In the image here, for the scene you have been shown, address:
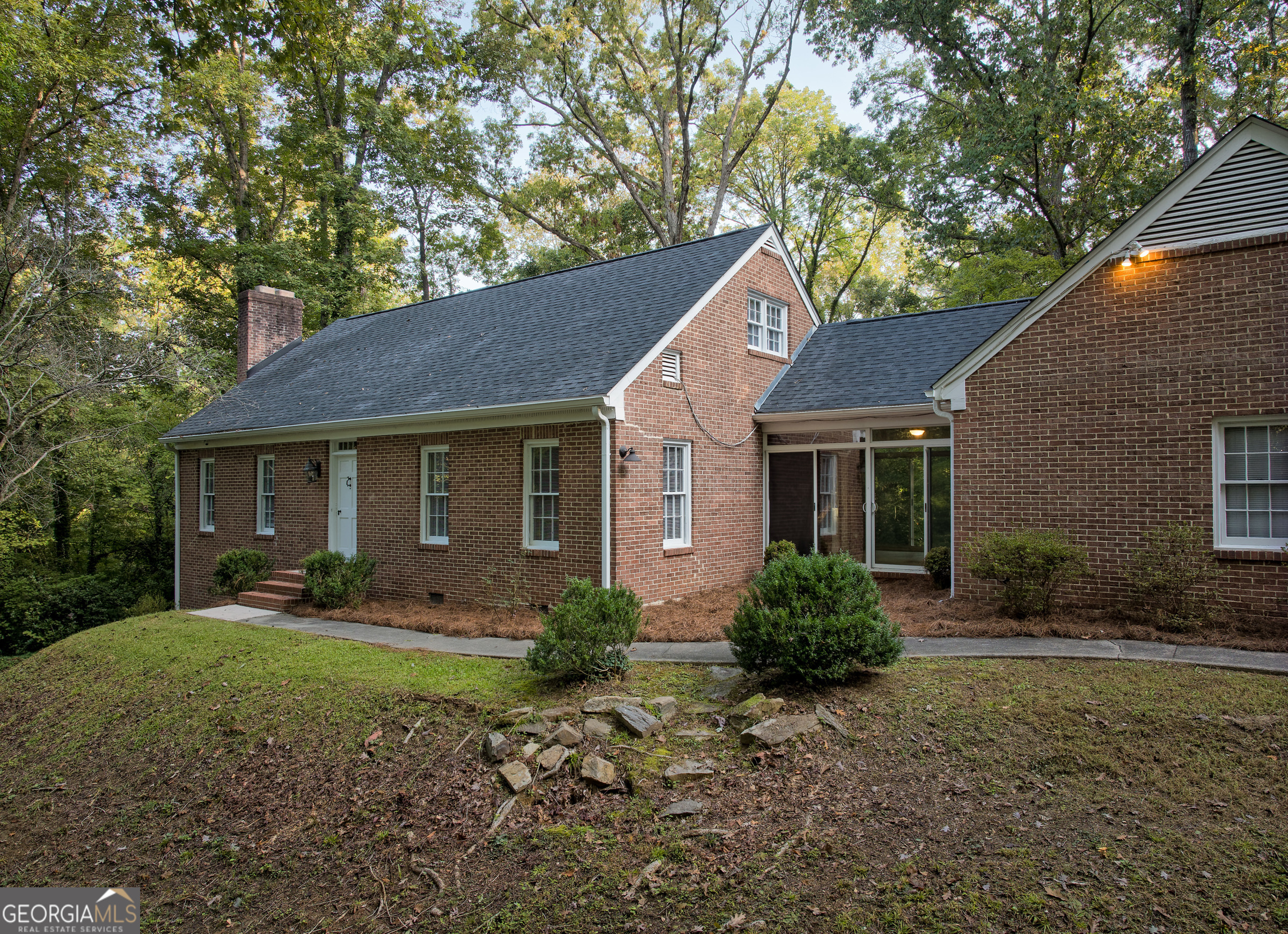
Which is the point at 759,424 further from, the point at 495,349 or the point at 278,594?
the point at 278,594

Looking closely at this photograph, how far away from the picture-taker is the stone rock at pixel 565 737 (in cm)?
557

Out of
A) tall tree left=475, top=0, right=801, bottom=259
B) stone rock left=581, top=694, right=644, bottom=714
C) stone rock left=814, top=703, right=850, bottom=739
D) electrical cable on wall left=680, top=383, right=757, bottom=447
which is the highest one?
tall tree left=475, top=0, right=801, bottom=259

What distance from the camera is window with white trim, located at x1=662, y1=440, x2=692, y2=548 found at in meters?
11.8

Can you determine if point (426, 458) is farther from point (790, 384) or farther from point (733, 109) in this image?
point (733, 109)

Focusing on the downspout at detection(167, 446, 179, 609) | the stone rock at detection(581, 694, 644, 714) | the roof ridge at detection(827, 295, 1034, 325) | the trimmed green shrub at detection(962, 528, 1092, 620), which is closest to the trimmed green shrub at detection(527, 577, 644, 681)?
the stone rock at detection(581, 694, 644, 714)

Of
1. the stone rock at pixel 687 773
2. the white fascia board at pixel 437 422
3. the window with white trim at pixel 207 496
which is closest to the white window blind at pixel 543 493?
the white fascia board at pixel 437 422

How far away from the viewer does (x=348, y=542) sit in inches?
554

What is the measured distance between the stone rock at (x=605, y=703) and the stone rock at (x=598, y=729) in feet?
0.46

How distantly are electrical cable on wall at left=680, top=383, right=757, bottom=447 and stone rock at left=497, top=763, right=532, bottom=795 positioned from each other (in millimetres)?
7622

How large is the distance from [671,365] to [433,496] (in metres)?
4.71

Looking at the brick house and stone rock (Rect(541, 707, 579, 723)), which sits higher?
the brick house

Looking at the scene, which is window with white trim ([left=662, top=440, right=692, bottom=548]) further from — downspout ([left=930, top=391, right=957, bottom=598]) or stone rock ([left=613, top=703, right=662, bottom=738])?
stone rock ([left=613, top=703, right=662, bottom=738])

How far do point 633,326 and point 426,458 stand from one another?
426 cm

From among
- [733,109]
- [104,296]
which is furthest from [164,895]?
[733,109]
